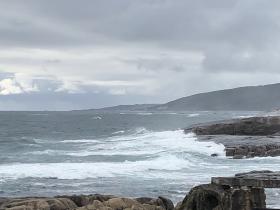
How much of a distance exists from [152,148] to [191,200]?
122ft

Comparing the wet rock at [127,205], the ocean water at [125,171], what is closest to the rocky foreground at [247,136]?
the ocean water at [125,171]

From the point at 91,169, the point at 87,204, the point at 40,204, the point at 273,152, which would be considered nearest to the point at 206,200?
the point at 87,204

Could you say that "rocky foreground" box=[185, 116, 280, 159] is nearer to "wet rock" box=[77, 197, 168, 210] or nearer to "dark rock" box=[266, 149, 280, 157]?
"dark rock" box=[266, 149, 280, 157]

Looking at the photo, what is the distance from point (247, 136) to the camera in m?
54.8

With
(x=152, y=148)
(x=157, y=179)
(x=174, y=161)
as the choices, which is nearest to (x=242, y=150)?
(x=174, y=161)

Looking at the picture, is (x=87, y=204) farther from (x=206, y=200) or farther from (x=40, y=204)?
(x=206, y=200)

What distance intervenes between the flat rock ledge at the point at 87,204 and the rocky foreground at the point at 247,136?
23710 millimetres

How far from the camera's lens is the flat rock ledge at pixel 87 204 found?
61.5 feet

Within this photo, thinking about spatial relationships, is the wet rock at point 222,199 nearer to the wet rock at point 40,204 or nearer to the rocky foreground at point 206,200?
the rocky foreground at point 206,200

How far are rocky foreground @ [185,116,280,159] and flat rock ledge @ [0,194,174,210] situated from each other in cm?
2371

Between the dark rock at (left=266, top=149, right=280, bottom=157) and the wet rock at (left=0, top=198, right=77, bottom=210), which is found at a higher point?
the dark rock at (left=266, top=149, right=280, bottom=157)

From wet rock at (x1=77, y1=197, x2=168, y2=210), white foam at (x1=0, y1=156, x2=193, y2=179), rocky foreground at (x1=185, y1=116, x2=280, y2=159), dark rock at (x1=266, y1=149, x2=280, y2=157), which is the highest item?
rocky foreground at (x1=185, y1=116, x2=280, y2=159)

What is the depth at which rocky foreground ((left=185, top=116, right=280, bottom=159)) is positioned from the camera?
44219 mm

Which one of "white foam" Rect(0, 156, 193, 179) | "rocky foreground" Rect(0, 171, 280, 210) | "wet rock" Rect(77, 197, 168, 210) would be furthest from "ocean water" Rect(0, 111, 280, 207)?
Answer: "rocky foreground" Rect(0, 171, 280, 210)
